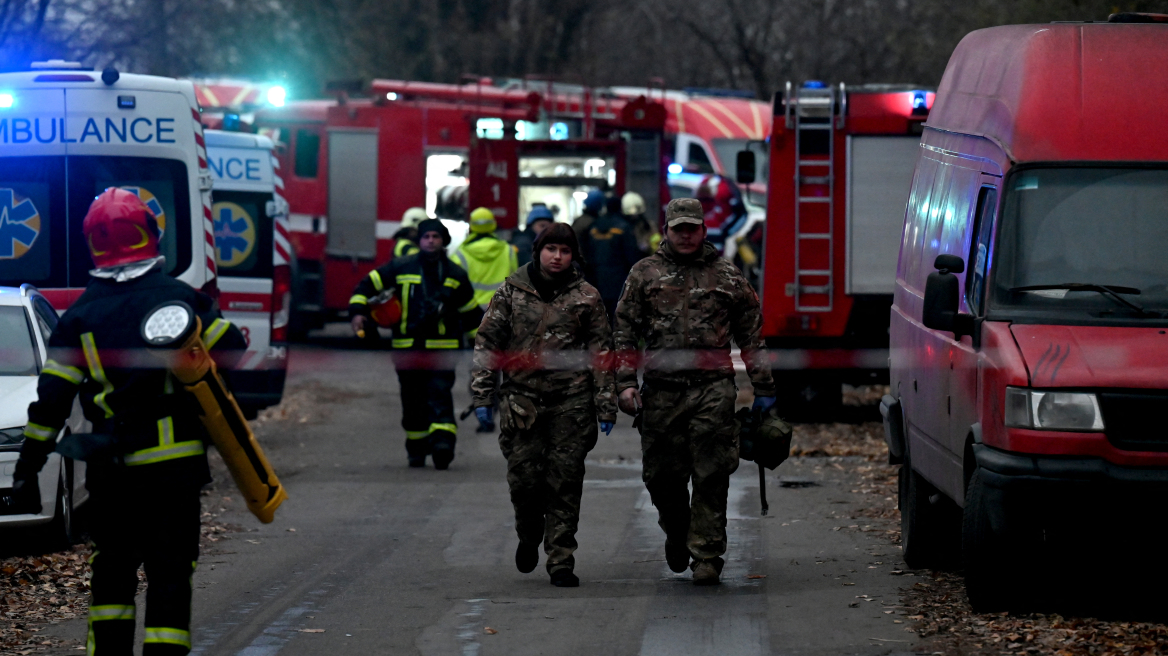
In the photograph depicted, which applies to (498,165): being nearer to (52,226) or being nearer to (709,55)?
(52,226)

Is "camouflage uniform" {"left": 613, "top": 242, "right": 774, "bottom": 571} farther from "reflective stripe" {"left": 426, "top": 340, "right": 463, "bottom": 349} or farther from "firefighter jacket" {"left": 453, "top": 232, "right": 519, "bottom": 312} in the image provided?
"firefighter jacket" {"left": 453, "top": 232, "right": 519, "bottom": 312}

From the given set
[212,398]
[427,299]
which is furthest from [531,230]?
[212,398]

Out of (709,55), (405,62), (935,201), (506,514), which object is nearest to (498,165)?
(506,514)

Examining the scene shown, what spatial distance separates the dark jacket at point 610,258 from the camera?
16109 mm

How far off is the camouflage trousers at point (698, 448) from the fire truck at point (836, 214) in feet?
20.6

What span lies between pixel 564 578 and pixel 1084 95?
10.5 ft

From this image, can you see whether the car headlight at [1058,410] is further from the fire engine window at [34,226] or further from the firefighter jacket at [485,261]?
the firefighter jacket at [485,261]

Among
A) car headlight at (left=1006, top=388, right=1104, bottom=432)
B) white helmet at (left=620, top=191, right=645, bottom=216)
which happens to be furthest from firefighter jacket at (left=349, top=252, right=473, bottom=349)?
car headlight at (left=1006, top=388, right=1104, bottom=432)

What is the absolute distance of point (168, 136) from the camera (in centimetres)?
1197

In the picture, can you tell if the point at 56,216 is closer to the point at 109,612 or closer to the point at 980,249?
the point at 109,612

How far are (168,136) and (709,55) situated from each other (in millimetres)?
30340

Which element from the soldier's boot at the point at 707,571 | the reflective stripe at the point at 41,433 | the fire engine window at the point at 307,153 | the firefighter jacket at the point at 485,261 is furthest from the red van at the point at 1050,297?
the fire engine window at the point at 307,153

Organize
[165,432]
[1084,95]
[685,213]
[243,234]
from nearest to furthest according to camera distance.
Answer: [165,432]
[1084,95]
[685,213]
[243,234]

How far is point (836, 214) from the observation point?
14461 mm
